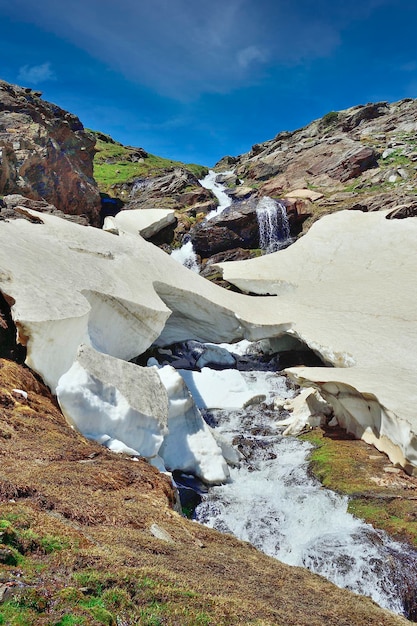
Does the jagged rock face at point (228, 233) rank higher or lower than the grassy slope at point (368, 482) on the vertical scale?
higher

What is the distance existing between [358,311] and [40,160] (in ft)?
103

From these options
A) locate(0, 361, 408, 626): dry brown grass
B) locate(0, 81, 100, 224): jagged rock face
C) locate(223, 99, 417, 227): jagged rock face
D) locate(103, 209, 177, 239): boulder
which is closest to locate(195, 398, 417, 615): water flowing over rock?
locate(0, 361, 408, 626): dry brown grass

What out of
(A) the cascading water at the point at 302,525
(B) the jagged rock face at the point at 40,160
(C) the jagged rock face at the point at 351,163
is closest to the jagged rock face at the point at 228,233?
(C) the jagged rock face at the point at 351,163

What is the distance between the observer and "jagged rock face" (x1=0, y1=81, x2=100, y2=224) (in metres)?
36.7

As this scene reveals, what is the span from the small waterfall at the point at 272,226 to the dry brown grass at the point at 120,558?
127 ft

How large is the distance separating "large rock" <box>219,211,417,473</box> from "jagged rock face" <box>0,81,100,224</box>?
63.0ft

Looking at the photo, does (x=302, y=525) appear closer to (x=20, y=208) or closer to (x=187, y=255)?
(x=20, y=208)

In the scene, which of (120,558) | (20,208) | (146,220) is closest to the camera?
(120,558)

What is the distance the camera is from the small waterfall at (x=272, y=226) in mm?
47312

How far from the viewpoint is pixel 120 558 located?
18.1ft

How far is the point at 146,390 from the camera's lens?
13750 millimetres

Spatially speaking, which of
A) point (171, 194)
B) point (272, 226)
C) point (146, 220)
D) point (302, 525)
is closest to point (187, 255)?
point (146, 220)

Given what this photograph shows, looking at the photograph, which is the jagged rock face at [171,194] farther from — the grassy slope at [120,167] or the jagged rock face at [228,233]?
the jagged rock face at [228,233]

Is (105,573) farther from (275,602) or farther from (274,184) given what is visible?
(274,184)
